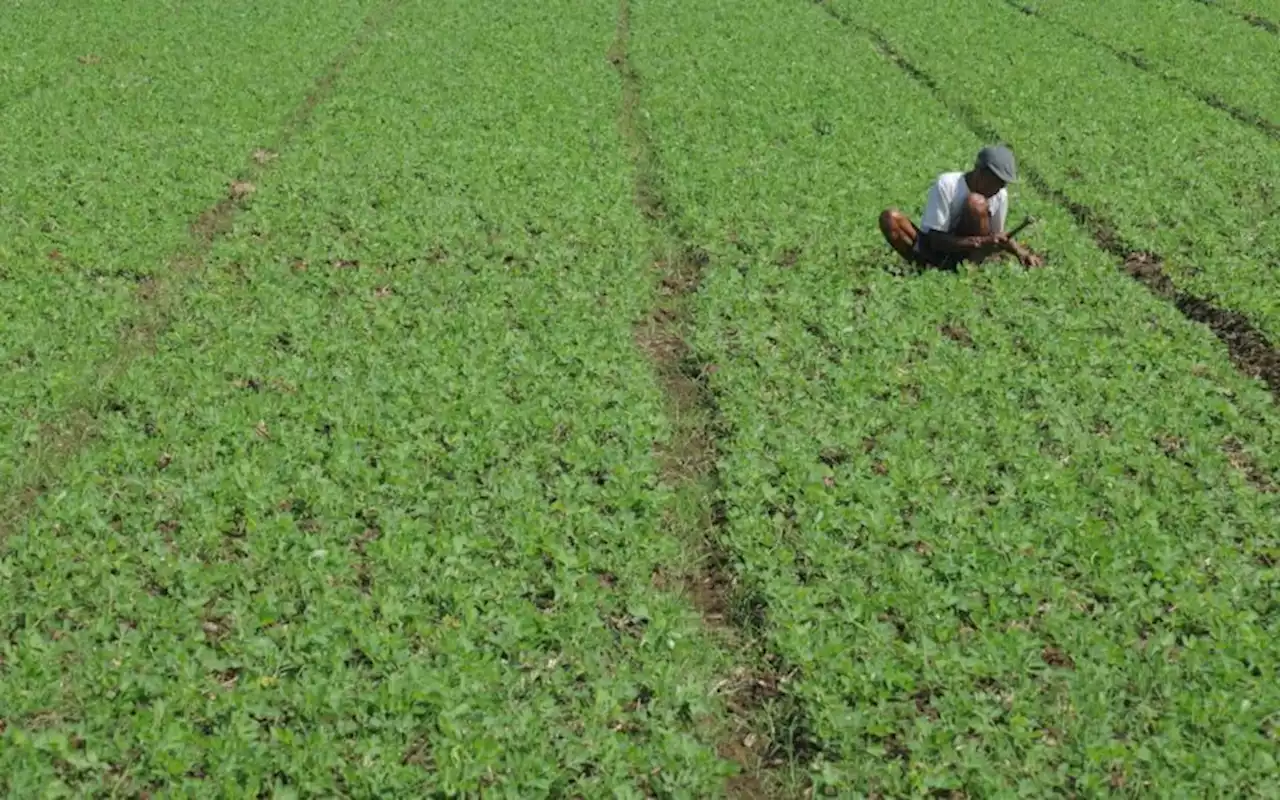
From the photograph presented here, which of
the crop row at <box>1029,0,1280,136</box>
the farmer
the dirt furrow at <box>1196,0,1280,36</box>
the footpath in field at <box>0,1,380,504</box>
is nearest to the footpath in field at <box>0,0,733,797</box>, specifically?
the footpath in field at <box>0,1,380,504</box>

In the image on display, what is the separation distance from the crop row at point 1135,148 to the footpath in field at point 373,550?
19.5 feet

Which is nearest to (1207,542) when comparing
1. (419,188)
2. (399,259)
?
(399,259)

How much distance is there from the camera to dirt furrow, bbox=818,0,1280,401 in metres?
10.9

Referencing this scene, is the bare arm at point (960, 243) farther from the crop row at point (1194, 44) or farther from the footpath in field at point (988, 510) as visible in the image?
the crop row at point (1194, 44)

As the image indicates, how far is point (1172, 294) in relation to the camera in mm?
12414

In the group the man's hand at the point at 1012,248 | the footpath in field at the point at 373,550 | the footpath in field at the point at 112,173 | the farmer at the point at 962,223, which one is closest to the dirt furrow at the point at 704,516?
the footpath in field at the point at 373,550

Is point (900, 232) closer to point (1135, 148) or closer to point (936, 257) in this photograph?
point (936, 257)

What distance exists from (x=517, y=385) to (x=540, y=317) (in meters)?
1.52

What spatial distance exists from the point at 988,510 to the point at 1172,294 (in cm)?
561

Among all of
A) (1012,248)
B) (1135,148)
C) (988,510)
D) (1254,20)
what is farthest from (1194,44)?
(988,510)

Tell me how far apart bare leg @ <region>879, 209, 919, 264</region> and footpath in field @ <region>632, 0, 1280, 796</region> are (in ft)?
1.29

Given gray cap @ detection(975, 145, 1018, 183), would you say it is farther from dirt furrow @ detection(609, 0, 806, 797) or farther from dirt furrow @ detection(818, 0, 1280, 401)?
dirt furrow @ detection(609, 0, 806, 797)

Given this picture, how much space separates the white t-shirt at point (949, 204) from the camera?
39.6ft

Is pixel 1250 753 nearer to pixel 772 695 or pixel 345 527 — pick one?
pixel 772 695
